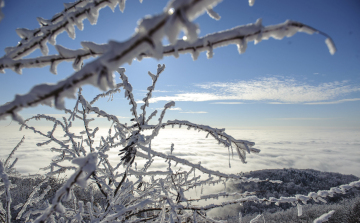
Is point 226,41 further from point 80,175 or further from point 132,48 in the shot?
point 80,175

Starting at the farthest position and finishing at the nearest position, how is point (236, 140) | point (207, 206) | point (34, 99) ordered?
point (207, 206) < point (236, 140) < point (34, 99)

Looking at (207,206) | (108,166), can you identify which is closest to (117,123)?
(108,166)

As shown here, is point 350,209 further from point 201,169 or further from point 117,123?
point 117,123

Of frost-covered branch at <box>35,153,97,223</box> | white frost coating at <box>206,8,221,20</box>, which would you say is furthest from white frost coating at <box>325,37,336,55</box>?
frost-covered branch at <box>35,153,97,223</box>

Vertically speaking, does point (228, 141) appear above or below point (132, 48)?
below

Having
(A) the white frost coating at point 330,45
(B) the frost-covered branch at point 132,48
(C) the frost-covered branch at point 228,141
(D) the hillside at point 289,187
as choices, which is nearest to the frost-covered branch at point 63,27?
(B) the frost-covered branch at point 132,48

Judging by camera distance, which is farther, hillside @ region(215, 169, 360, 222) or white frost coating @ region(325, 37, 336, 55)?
hillside @ region(215, 169, 360, 222)

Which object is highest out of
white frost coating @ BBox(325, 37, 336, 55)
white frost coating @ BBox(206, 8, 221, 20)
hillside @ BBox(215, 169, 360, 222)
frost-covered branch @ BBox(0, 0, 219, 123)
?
white frost coating @ BBox(206, 8, 221, 20)

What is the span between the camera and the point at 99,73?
1.32 feet

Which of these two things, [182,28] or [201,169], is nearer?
[182,28]

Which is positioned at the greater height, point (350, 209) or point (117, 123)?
point (117, 123)

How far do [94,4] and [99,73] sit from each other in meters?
0.63

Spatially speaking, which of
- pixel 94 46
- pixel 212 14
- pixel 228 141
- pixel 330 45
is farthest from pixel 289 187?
pixel 94 46

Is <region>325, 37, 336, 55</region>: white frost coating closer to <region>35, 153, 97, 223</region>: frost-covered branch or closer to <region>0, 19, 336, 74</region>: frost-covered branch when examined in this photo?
<region>0, 19, 336, 74</region>: frost-covered branch
